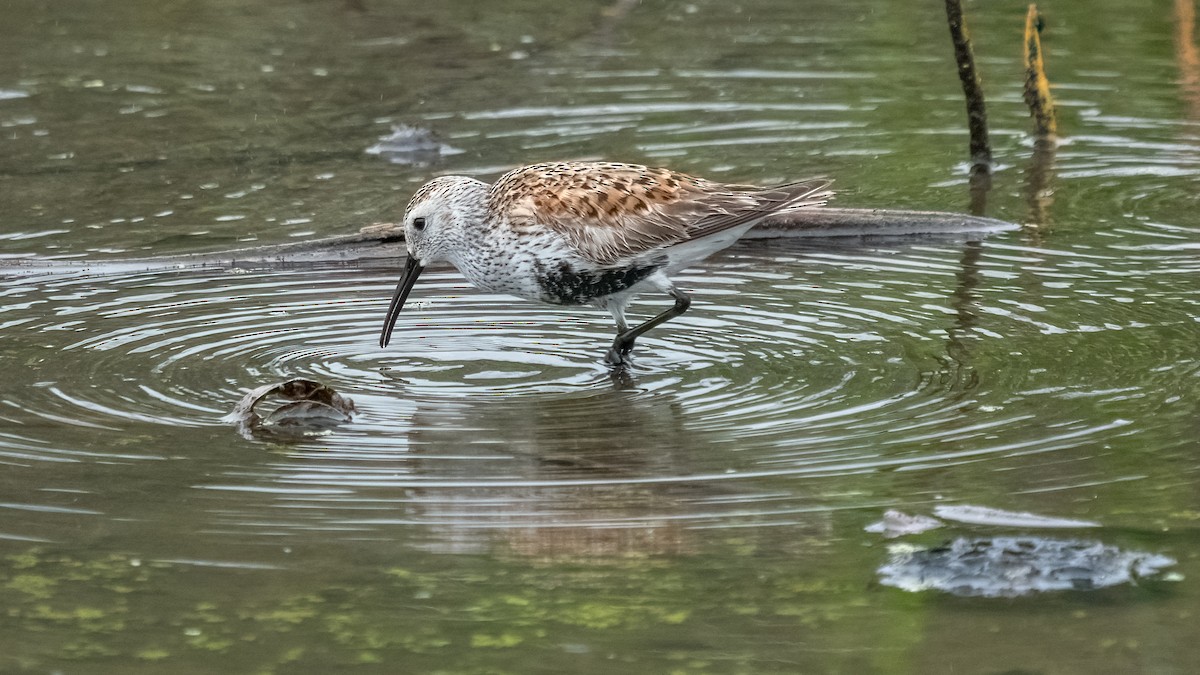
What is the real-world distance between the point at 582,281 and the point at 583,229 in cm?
26

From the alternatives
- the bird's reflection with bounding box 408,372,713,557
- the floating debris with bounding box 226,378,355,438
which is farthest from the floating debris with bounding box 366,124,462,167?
the floating debris with bounding box 226,378,355,438

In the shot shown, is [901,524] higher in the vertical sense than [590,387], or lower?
lower

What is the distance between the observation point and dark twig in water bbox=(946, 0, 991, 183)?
477 inches

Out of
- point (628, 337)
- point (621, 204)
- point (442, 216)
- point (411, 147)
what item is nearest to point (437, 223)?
point (442, 216)

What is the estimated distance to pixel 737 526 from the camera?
637 cm

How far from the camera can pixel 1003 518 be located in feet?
20.6

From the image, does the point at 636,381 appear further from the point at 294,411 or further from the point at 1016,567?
the point at 1016,567

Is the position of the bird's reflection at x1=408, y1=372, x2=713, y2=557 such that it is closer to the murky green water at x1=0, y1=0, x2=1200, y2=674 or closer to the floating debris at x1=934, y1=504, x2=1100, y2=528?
the murky green water at x1=0, y1=0, x2=1200, y2=674

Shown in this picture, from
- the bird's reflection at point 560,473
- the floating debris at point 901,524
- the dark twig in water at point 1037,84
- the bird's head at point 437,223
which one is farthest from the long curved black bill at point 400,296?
the dark twig in water at point 1037,84

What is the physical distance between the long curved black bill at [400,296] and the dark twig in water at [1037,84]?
18.5ft

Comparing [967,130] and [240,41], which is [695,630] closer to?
[967,130]

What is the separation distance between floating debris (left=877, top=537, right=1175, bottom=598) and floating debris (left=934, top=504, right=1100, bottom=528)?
A: 31cm

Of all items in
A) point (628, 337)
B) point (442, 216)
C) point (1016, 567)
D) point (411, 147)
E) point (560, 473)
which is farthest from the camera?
point (411, 147)

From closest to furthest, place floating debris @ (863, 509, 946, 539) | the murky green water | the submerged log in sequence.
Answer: the murky green water
floating debris @ (863, 509, 946, 539)
the submerged log
